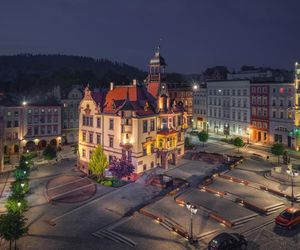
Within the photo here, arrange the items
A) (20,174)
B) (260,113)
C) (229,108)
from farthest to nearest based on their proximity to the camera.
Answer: (229,108)
(260,113)
(20,174)

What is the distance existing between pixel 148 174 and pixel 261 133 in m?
40.4

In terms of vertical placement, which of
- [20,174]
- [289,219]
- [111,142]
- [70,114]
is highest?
[70,114]

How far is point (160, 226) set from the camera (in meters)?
32.7

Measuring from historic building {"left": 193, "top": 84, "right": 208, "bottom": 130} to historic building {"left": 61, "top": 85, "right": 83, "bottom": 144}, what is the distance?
4017 cm

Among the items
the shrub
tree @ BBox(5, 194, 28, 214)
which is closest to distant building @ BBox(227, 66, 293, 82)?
the shrub

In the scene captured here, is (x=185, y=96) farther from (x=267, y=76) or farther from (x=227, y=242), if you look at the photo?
(x=227, y=242)

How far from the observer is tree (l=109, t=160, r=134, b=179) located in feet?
Answer: 154

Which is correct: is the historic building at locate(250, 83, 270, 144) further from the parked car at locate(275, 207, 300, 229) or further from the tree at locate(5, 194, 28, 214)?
the tree at locate(5, 194, 28, 214)

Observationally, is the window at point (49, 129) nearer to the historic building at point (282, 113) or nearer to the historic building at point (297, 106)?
the historic building at point (282, 113)

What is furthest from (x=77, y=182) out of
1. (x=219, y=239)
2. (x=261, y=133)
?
(x=261, y=133)

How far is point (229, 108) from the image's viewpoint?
87.5m

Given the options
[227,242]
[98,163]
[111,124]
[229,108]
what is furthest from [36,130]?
[227,242]

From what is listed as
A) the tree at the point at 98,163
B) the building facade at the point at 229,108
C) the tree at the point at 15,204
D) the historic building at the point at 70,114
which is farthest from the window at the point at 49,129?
the building facade at the point at 229,108

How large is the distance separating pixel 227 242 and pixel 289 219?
9279 mm
